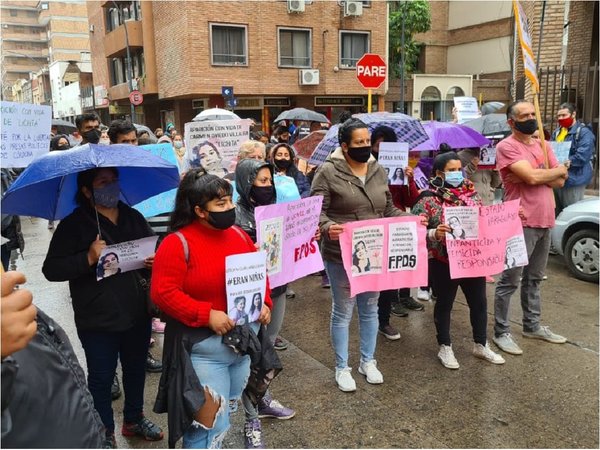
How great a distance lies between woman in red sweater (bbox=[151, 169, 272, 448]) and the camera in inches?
99.5

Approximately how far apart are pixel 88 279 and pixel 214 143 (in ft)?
7.72

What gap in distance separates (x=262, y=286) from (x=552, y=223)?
307cm

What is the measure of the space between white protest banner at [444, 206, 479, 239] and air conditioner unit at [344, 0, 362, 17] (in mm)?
23719

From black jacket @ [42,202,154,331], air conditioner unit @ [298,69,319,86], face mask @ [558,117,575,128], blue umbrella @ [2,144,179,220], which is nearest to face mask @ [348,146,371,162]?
blue umbrella @ [2,144,179,220]

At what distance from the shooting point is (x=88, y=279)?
286 centimetres

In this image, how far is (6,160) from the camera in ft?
11.2

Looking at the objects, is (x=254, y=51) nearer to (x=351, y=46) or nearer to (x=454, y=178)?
(x=351, y=46)

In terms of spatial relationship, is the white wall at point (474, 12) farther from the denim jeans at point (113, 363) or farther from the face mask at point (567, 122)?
the denim jeans at point (113, 363)

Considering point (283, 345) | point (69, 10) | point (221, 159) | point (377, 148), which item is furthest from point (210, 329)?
point (69, 10)

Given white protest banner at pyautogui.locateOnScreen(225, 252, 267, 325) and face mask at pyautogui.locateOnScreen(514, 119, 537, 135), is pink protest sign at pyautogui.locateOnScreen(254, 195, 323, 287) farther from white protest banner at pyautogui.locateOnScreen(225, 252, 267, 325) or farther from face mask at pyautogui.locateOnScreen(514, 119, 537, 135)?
face mask at pyautogui.locateOnScreen(514, 119, 537, 135)

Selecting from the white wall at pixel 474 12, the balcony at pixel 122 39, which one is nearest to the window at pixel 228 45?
the balcony at pixel 122 39

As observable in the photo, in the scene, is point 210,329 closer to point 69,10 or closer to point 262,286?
point 262,286

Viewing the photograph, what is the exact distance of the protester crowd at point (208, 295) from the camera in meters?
1.38

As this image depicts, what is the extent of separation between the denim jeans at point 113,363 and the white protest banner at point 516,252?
3.02 meters
